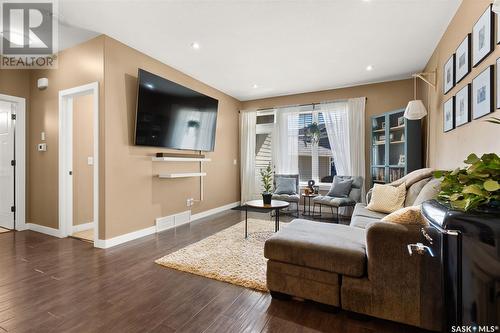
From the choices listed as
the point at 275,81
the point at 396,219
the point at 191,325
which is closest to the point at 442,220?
the point at 396,219

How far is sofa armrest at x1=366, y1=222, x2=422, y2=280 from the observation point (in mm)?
1427

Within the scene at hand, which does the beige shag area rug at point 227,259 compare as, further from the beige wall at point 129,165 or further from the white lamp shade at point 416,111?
the white lamp shade at point 416,111

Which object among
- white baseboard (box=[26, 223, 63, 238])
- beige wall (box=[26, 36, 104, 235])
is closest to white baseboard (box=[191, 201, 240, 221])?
beige wall (box=[26, 36, 104, 235])

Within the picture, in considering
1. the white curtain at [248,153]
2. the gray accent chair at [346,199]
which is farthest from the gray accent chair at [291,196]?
the white curtain at [248,153]

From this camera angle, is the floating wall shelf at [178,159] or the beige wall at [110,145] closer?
the beige wall at [110,145]

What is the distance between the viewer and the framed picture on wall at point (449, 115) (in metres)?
2.49

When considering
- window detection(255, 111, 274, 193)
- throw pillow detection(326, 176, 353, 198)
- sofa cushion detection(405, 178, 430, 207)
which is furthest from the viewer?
window detection(255, 111, 274, 193)

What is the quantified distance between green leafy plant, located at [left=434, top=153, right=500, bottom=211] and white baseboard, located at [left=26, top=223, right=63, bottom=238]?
14.6 ft

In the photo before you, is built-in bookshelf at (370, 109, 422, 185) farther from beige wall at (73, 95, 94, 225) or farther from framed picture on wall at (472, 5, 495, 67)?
beige wall at (73, 95, 94, 225)

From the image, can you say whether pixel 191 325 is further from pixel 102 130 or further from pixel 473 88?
pixel 473 88

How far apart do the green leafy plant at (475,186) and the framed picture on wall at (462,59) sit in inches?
64.3

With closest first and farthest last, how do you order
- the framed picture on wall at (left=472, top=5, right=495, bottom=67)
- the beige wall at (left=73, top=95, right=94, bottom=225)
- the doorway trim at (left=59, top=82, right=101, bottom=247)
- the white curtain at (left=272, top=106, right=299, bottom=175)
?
the framed picture on wall at (left=472, top=5, right=495, bottom=67), the doorway trim at (left=59, top=82, right=101, bottom=247), the beige wall at (left=73, top=95, right=94, bottom=225), the white curtain at (left=272, top=106, right=299, bottom=175)

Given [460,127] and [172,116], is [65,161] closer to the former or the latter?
[172,116]

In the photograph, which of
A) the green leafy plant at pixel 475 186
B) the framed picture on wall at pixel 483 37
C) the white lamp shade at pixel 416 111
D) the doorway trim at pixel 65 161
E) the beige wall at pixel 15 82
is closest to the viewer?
the green leafy plant at pixel 475 186
